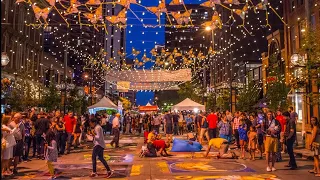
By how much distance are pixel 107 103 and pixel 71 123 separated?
14.4 metres

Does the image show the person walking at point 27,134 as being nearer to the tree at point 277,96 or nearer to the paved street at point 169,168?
the paved street at point 169,168

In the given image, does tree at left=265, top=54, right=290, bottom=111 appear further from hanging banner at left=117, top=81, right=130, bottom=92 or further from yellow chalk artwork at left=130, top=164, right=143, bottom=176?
hanging banner at left=117, top=81, right=130, bottom=92

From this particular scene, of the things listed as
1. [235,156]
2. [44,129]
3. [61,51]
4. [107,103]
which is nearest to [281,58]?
[107,103]

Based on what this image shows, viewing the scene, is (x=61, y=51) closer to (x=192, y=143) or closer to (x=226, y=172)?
(x=192, y=143)

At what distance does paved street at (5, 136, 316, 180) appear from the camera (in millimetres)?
A: 10172

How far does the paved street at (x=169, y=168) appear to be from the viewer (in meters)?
10.2

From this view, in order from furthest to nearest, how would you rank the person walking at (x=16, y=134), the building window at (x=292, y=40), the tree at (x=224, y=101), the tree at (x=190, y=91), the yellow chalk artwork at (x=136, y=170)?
the tree at (x=190, y=91) → the tree at (x=224, y=101) → the building window at (x=292, y=40) → the yellow chalk artwork at (x=136, y=170) → the person walking at (x=16, y=134)

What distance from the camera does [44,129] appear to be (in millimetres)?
13797

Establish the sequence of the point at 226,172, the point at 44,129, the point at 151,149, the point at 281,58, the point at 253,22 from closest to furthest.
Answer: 1. the point at 226,172
2. the point at 44,129
3. the point at 151,149
4. the point at 281,58
5. the point at 253,22

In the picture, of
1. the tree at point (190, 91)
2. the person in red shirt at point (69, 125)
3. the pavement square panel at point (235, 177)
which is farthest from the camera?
the tree at point (190, 91)

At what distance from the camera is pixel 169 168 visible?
11.6 meters

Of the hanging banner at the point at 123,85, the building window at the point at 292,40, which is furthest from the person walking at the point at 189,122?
the building window at the point at 292,40

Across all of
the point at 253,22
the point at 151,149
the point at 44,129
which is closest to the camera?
the point at 44,129

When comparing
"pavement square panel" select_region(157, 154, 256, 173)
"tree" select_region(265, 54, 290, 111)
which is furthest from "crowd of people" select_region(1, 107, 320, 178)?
"tree" select_region(265, 54, 290, 111)
